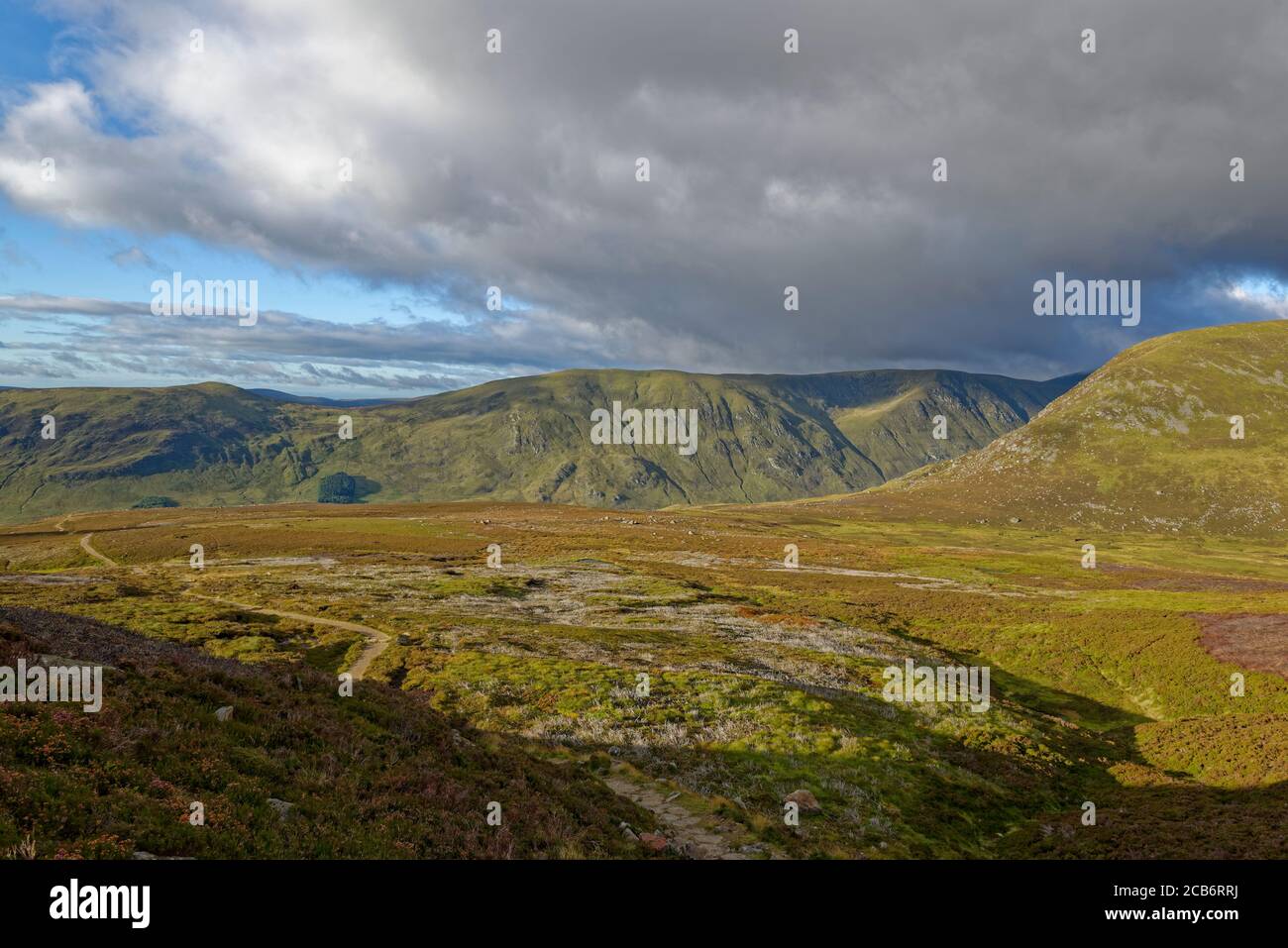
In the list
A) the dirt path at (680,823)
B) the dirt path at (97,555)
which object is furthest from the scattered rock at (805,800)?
the dirt path at (97,555)

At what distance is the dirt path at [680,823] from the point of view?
790 inches

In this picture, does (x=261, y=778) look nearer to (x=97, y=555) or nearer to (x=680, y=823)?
(x=680, y=823)

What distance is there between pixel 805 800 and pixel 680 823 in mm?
5612

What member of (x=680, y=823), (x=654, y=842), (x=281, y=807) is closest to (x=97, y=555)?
(x=281, y=807)

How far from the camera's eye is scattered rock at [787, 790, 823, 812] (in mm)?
24609

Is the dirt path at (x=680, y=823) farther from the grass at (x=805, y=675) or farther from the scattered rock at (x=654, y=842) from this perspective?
the grass at (x=805, y=675)

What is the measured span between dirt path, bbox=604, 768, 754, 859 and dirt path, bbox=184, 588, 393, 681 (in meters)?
21.7

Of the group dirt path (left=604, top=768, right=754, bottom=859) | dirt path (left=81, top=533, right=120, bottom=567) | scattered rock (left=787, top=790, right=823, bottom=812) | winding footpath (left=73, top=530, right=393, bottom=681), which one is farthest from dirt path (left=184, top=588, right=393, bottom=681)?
dirt path (left=81, top=533, right=120, bottom=567)

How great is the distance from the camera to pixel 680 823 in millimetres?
22312

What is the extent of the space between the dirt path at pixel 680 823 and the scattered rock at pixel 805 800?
12.6ft

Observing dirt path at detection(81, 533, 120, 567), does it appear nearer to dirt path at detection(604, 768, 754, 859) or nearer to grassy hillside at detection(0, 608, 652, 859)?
grassy hillside at detection(0, 608, 652, 859)

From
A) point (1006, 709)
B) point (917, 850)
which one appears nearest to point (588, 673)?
point (917, 850)

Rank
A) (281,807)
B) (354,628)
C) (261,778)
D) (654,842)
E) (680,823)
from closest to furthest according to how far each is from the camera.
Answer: (281,807), (261,778), (654,842), (680,823), (354,628)
